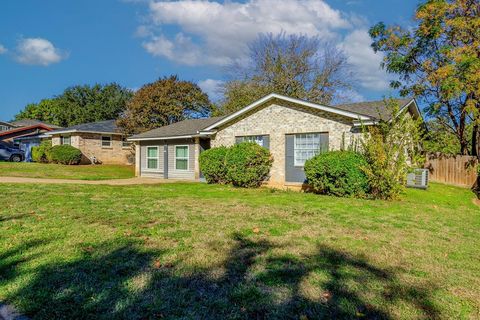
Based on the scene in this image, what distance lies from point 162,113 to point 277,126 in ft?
58.7

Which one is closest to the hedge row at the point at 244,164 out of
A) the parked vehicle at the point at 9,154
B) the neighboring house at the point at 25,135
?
the parked vehicle at the point at 9,154

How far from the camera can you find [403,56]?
2008cm

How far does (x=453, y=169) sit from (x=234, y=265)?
18476 mm

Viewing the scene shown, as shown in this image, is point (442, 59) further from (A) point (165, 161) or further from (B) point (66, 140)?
(B) point (66, 140)

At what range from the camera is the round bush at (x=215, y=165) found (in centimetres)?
1623

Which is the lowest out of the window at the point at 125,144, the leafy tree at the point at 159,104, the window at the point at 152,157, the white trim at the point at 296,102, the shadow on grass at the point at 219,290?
the shadow on grass at the point at 219,290

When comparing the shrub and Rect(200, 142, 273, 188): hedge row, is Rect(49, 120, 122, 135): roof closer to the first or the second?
the shrub

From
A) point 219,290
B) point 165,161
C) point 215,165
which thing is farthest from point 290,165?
point 219,290

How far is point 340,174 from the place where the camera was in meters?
11.8

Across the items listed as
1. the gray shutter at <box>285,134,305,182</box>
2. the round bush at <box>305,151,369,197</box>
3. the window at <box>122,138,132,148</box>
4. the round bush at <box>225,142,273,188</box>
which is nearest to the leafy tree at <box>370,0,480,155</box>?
the gray shutter at <box>285,134,305,182</box>

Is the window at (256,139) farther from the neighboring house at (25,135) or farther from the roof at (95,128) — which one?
the neighboring house at (25,135)

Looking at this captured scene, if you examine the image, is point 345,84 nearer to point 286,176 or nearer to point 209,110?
point 209,110

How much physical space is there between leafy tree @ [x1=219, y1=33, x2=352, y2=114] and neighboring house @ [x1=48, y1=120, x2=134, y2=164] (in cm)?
1019

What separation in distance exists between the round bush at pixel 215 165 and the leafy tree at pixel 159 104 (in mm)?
15238
